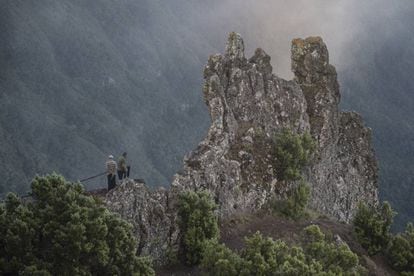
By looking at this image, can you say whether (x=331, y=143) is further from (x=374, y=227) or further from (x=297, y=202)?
(x=374, y=227)

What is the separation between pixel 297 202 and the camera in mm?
50531

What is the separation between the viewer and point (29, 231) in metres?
29.2

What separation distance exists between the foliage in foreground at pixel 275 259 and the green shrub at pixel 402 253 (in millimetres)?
11812

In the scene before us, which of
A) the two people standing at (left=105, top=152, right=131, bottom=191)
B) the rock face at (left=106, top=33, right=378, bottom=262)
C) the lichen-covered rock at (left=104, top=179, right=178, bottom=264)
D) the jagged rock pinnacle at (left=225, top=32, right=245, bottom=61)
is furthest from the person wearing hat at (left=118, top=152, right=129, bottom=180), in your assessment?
the jagged rock pinnacle at (left=225, top=32, right=245, bottom=61)

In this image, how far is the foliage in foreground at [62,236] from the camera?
2884 cm

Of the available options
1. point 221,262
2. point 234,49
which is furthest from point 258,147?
point 221,262

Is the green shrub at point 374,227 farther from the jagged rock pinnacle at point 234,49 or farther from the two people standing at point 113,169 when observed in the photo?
the two people standing at point 113,169

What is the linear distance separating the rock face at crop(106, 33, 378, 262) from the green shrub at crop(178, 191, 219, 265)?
0.83m

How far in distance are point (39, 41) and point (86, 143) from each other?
3855 centimetres

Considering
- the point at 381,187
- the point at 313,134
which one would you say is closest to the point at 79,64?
the point at 381,187

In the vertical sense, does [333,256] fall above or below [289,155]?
below

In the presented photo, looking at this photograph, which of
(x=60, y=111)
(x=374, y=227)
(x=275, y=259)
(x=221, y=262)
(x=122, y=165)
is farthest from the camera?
(x=60, y=111)

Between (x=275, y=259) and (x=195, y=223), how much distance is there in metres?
8.73

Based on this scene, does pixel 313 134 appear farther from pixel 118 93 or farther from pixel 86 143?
pixel 118 93
